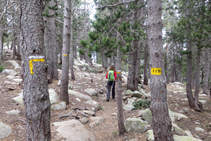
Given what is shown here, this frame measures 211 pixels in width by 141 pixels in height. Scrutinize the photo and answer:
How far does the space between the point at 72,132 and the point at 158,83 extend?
2833 millimetres

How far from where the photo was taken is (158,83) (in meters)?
2.92

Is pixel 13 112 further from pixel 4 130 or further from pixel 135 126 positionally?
pixel 135 126

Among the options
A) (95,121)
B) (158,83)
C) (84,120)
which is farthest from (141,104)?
(158,83)

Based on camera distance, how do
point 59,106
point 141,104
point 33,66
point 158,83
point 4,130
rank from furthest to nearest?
point 141,104
point 59,106
point 4,130
point 158,83
point 33,66

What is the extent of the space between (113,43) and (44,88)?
2.48 m

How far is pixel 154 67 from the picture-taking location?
2.96 m

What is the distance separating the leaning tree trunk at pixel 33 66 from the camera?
2.23m

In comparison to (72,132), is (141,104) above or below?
above

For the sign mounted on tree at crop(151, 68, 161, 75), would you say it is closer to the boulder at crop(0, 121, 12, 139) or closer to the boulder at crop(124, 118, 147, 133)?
the boulder at crop(124, 118, 147, 133)

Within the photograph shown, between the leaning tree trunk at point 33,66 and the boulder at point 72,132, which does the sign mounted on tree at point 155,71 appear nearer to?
the leaning tree trunk at point 33,66

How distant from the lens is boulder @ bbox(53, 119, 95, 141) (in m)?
3.85

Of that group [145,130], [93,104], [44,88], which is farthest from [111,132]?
[44,88]

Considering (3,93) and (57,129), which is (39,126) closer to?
(57,129)

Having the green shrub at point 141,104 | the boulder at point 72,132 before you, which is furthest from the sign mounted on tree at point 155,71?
the green shrub at point 141,104
